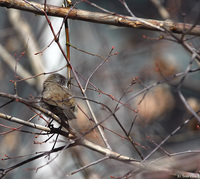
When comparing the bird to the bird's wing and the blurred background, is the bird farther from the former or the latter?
the blurred background

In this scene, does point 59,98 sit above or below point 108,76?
below

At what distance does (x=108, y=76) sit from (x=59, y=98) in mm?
2620

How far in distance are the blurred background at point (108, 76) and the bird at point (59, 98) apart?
156cm

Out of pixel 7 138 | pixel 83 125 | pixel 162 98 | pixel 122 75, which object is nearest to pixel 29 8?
pixel 83 125

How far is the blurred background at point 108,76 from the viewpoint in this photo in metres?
5.42

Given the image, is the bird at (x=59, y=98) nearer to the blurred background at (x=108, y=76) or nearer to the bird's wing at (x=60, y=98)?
the bird's wing at (x=60, y=98)

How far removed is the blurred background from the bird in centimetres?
156

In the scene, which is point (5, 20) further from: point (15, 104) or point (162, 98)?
point (162, 98)

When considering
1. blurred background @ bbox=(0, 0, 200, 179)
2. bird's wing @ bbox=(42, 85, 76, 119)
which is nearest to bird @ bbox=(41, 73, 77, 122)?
bird's wing @ bbox=(42, 85, 76, 119)

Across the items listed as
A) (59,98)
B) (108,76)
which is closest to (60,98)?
(59,98)

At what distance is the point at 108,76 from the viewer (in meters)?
5.74

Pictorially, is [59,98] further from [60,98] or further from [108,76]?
[108,76]

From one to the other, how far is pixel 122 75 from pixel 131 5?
1.67 metres

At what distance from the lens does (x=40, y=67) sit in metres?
5.85
